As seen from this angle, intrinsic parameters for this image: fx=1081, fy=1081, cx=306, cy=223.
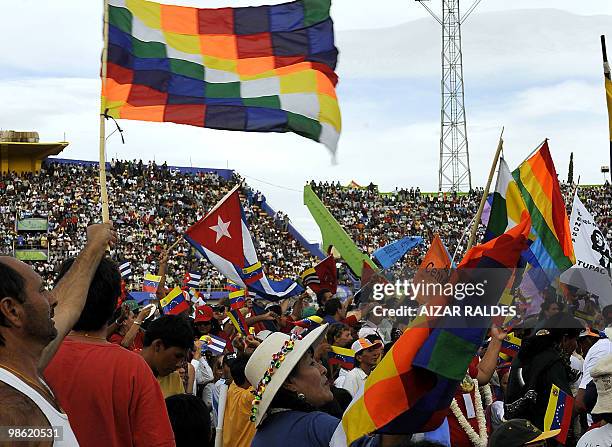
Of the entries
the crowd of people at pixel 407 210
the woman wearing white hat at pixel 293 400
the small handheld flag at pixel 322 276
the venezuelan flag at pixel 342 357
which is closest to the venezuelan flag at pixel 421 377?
the woman wearing white hat at pixel 293 400

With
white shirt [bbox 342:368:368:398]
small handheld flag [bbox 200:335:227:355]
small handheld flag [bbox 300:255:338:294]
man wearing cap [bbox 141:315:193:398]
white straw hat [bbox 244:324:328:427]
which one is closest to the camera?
white straw hat [bbox 244:324:328:427]

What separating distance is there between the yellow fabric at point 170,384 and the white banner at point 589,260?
5.45 metres

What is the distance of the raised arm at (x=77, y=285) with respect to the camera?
3.37 meters

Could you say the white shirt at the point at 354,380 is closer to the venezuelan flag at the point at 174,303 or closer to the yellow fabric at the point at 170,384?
the yellow fabric at the point at 170,384

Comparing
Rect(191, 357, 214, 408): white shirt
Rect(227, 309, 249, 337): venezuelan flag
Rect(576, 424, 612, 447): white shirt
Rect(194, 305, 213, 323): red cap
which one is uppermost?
Rect(576, 424, 612, 447): white shirt

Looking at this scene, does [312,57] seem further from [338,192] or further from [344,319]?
[338,192]

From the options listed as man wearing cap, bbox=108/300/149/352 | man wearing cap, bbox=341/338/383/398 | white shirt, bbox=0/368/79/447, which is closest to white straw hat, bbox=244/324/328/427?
man wearing cap, bbox=108/300/149/352

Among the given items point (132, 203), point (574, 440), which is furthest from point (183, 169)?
point (574, 440)

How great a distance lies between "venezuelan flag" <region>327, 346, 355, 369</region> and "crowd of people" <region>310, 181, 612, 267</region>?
35871mm

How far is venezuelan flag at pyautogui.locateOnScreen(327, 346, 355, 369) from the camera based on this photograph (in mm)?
9008

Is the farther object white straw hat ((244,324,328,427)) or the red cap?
the red cap

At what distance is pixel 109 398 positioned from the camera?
3764 millimetres

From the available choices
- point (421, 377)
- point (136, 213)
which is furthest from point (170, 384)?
point (136, 213)

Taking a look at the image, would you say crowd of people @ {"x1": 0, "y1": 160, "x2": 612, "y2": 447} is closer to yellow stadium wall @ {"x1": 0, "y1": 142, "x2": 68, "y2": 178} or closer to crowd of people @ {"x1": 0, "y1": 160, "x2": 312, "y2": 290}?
crowd of people @ {"x1": 0, "y1": 160, "x2": 312, "y2": 290}
